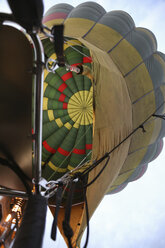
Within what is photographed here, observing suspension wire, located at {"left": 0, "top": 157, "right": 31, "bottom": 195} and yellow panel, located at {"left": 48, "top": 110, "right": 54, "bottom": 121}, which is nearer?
suspension wire, located at {"left": 0, "top": 157, "right": 31, "bottom": 195}

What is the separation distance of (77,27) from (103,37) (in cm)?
43

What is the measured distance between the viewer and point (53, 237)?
98 cm

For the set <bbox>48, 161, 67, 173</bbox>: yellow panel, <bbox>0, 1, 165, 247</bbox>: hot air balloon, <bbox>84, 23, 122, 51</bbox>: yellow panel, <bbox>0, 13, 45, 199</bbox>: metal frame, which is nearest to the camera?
<bbox>0, 13, 45, 199</bbox>: metal frame

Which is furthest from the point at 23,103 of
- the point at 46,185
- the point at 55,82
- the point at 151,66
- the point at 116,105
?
the point at 55,82

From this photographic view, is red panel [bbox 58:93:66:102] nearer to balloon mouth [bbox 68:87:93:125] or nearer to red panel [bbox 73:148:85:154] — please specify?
balloon mouth [bbox 68:87:93:125]

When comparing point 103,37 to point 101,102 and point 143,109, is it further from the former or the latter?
point 101,102

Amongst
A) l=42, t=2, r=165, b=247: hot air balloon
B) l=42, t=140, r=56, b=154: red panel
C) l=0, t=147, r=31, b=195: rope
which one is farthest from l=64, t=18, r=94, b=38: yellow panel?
l=42, t=140, r=56, b=154: red panel

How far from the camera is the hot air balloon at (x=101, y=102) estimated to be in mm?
1628

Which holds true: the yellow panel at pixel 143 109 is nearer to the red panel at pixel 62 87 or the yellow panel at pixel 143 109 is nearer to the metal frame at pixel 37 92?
the metal frame at pixel 37 92

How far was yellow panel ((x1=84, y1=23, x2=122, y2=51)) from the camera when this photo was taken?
2.61 metres

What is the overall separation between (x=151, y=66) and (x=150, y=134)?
102 cm

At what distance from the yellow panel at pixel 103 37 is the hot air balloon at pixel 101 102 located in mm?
13

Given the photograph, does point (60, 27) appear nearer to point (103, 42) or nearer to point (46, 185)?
point (46, 185)

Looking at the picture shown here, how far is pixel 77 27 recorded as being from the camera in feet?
9.55
